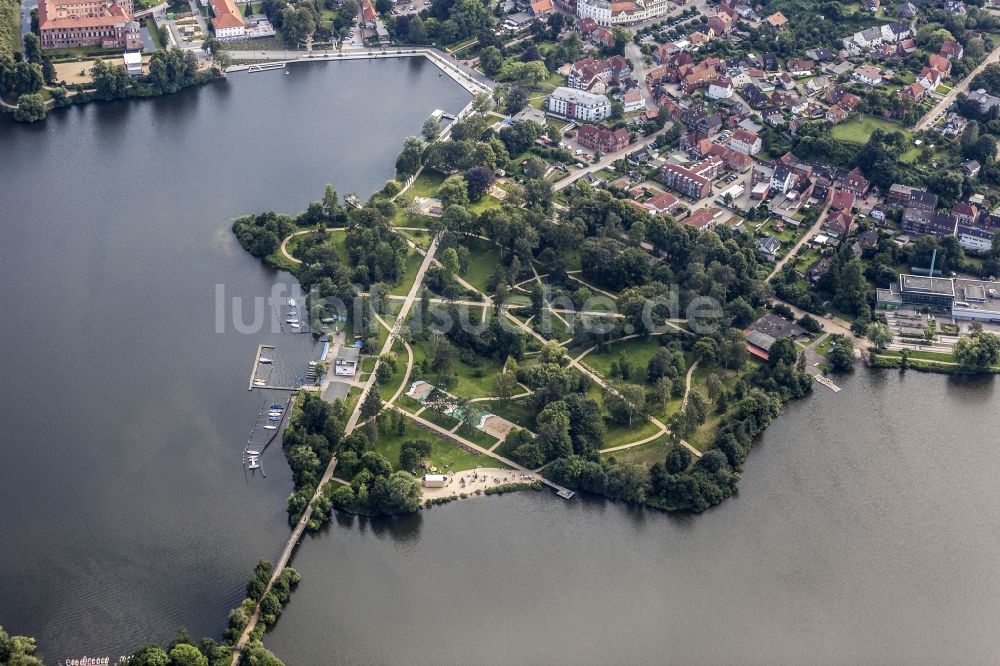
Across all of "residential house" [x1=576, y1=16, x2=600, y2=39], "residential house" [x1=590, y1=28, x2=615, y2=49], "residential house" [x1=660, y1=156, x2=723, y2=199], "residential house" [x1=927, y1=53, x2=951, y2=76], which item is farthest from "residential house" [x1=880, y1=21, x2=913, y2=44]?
"residential house" [x1=660, y1=156, x2=723, y2=199]

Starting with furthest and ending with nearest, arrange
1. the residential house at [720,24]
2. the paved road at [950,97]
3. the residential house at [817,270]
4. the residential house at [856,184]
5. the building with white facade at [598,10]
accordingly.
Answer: the building with white facade at [598,10]
the residential house at [720,24]
the paved road at [950,97]
the residential house at [856,184]
the residential house at [817,270]

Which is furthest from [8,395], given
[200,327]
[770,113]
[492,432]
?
[770,113]

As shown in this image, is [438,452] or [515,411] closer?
[438,452]

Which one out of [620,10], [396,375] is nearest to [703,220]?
[396,375]

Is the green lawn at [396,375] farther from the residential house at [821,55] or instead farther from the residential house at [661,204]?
the residential house at [821,55]

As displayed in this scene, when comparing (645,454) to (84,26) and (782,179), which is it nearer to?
(782,179)

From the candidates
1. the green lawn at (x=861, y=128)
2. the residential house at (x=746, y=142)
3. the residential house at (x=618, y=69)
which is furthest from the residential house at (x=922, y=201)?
the residential house at (x=618, y=69)

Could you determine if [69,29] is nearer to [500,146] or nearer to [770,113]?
[500,146]

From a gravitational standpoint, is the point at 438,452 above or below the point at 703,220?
below
